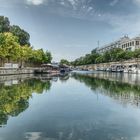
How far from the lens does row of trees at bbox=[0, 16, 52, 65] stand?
68.4 metres

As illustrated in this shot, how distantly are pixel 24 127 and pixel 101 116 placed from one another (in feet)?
13.7

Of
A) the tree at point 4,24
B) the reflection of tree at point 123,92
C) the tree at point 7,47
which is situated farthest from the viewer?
the tree at point 4,24

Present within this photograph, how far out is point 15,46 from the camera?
239ft

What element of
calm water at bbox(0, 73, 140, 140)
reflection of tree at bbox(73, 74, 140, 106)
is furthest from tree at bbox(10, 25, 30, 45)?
calm water at bbox(0, 73, 140, 140)

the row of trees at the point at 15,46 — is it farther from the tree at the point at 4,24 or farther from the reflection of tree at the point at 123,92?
the reflection of tree at the point at 123,92

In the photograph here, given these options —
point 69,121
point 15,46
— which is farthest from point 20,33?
point 69,121

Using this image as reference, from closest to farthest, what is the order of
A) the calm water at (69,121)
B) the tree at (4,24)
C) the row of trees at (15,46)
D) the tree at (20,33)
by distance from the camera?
the calm water at (69,121)
the row of trees at (15,46)
the tree at (4,24)
the tree at (20,33)

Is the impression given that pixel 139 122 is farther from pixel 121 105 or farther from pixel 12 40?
pixel 12 40

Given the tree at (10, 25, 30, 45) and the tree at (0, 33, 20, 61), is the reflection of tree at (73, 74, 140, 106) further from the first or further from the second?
the tree at (10, 25, 30, 45)

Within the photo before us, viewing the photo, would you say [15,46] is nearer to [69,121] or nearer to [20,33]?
[20,33]

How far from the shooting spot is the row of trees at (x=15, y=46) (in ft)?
224

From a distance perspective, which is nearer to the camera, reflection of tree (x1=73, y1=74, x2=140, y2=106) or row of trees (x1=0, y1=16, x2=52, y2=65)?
reflection of tree (x1=73, y1=74, x2=140, y2=106)

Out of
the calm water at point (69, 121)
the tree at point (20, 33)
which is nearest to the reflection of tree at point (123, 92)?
the calm water at point (69, 121)

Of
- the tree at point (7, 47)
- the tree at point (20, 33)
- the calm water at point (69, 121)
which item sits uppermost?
the tree at point (20, 33)
